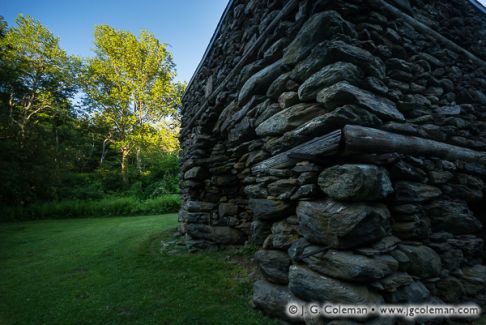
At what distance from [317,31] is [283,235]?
227 cm

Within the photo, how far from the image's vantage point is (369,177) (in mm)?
1759

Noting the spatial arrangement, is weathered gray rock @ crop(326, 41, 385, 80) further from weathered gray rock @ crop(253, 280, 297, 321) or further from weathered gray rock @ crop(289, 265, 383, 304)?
weathered gray rock @ crop(253, 280, 297, 321)

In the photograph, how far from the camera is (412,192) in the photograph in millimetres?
2113

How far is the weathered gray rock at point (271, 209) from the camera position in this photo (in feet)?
8.10

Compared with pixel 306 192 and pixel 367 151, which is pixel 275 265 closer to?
pixel 306 192

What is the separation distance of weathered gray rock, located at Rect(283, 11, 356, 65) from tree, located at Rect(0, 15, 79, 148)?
21.7 metres

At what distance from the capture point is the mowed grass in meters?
2.58

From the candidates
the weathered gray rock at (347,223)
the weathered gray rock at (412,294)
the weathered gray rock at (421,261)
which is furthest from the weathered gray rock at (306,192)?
the weathered gray rock at (412,294)

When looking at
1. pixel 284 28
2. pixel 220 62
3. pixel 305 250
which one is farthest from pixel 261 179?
pixel 220 62

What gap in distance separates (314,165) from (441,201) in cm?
161

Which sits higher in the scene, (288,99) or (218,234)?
(288,99)

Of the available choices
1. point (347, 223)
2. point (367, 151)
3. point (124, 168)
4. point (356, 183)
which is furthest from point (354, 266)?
point (124, 168)

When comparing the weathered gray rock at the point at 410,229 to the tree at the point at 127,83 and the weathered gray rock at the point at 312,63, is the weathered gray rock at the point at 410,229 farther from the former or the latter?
the tree at the point at 127,83

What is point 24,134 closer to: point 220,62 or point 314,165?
point 220,62
